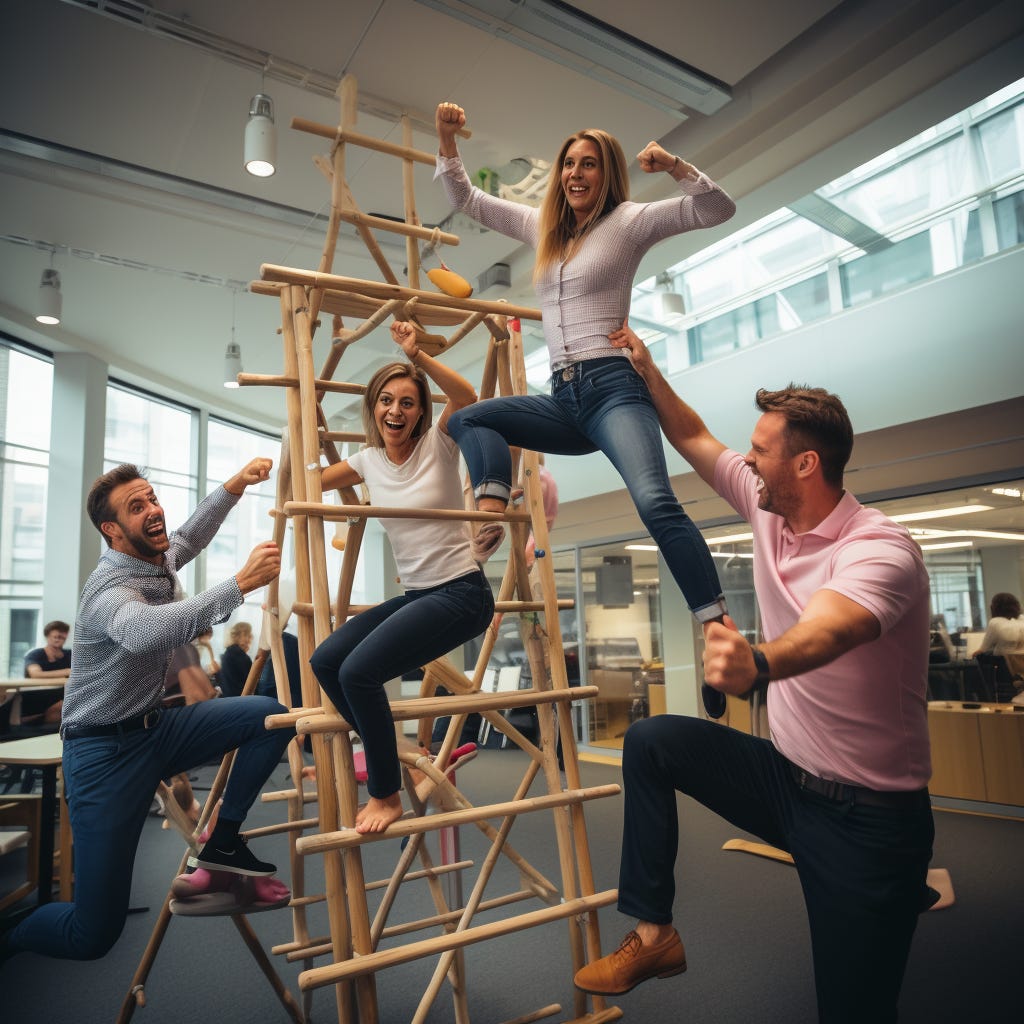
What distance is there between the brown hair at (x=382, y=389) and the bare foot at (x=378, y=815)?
1.19m

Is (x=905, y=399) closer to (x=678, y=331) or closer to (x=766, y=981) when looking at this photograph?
(x=678, y=331)

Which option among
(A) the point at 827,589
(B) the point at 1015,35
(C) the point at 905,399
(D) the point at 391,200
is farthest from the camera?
(D) the point at 391,200

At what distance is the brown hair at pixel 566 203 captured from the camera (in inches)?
95.3

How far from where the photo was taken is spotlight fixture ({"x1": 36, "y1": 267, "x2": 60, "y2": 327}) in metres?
6.65

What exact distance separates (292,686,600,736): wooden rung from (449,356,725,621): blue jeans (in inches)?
20.7

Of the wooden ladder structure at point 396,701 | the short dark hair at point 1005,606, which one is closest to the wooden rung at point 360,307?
the wooden ladder structure at point 396,701

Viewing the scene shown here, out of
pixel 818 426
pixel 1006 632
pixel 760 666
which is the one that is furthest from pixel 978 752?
pixel 760 666

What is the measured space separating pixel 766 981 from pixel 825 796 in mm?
1928

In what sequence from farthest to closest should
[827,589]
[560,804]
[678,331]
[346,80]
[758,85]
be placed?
[678,331], [758,85], [346,80], [560,804], [827,589]

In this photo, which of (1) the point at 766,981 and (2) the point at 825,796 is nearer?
(2) the point at 825,796

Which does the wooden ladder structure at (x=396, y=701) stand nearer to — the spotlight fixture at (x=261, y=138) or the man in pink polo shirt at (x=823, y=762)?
the man in pink polo shirt at (x=823, y=762)

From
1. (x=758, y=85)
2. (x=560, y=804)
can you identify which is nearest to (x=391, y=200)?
(x=758, y=85)

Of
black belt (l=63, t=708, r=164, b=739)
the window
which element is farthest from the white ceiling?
the window

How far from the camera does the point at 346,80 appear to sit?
3195 millimetres
